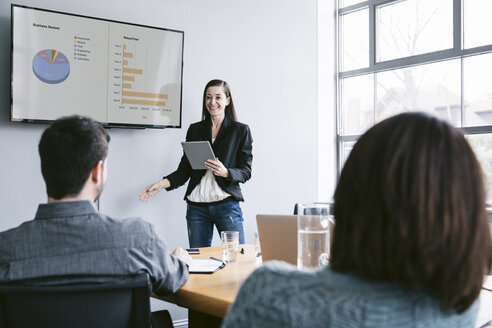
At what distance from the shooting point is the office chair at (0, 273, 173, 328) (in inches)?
44.3

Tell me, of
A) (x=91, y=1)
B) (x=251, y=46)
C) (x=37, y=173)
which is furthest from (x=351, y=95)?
(x=37, y=173)

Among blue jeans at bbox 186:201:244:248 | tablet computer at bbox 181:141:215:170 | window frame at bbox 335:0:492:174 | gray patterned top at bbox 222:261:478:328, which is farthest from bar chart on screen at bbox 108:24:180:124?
gray patterned top at bbox 222:261:478:328

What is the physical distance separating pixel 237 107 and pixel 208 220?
1169 millimetres

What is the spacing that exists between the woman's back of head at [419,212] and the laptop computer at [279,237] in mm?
869

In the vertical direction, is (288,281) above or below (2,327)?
above

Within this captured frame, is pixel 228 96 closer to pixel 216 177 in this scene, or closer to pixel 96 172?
pixel 216 177

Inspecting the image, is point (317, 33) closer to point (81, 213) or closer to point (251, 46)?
point (251, 46)

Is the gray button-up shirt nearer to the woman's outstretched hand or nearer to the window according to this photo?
the woman's outstretched hand

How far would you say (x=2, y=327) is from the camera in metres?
1.16

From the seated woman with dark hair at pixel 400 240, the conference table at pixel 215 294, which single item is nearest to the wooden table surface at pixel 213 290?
the conference table at pixel 215 294

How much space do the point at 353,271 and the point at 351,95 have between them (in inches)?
170

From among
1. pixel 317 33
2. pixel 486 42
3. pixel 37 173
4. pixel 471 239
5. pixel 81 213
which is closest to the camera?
pixel 471 239

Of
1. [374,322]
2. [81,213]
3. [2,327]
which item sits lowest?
[2,327]

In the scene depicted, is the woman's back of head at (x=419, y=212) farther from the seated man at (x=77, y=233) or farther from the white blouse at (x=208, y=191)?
the white blouse at (x=208, y=191)
